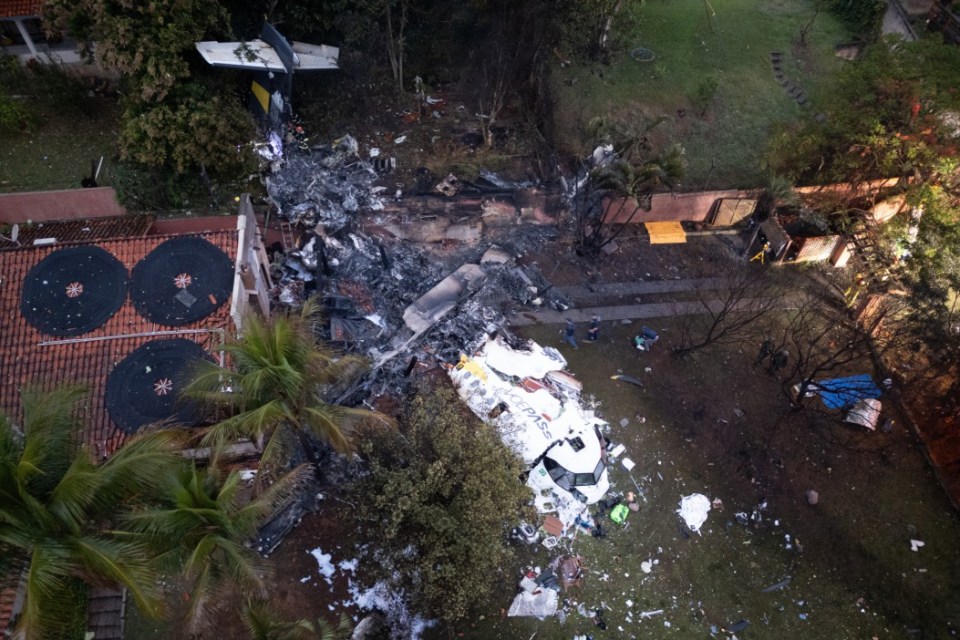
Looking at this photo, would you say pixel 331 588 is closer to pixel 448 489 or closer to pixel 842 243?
pixel 448 489

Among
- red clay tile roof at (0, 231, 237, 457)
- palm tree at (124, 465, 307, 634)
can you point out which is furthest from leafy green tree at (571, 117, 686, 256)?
palm tree at (124, 465, 307, 634)

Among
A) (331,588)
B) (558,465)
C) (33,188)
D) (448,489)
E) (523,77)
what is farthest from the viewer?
(523,77)

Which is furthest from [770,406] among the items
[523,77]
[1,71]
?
[1,71]

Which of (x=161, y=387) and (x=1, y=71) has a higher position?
(x=1, y=71)

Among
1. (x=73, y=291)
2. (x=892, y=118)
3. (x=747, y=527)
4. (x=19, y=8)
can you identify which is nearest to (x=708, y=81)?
(x=892, y=118)

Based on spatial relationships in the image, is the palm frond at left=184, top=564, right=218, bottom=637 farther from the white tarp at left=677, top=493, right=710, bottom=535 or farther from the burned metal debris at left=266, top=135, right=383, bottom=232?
the burned metal debris at left=266, top=135, right=383, bottom=232

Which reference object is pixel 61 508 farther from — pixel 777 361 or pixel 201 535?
pixel 777 361

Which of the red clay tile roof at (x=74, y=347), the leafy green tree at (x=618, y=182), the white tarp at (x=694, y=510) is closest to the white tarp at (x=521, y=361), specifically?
the white tarp at (x=694, y=510)

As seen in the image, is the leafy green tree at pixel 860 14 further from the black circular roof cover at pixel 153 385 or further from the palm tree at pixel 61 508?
the palm tree at pixel 61 508
